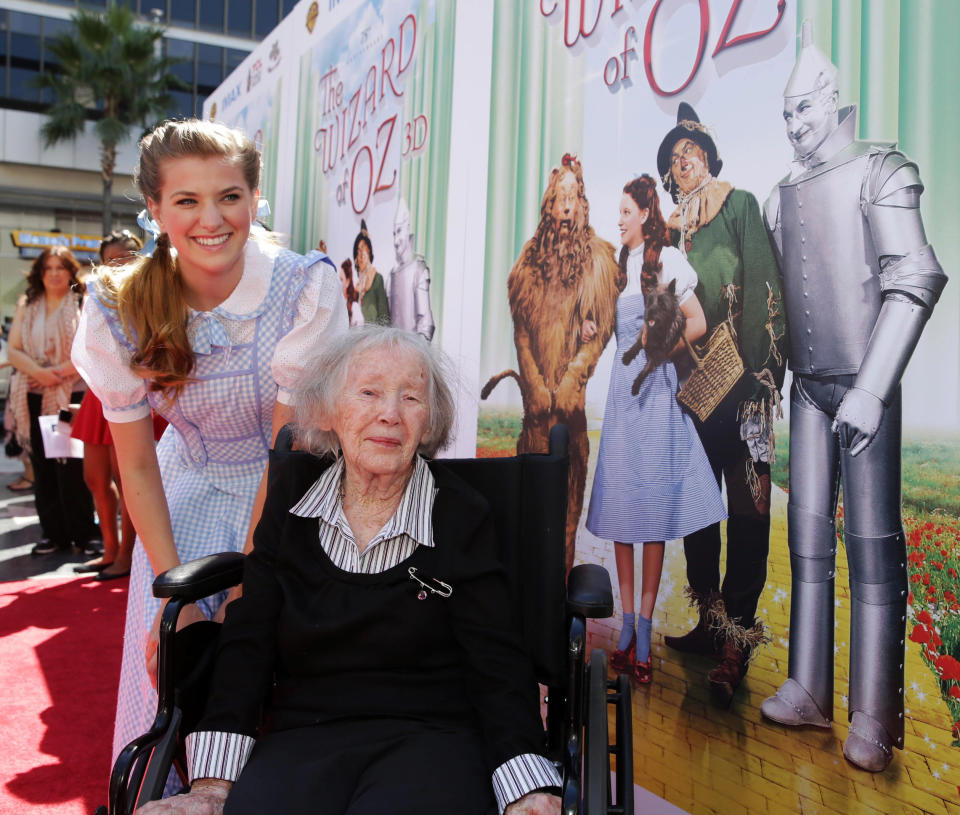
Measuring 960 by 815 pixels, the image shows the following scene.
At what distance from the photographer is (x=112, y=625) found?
389 centimetres

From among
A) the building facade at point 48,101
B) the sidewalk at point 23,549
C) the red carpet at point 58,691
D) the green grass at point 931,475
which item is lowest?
the red carpet at point 58,691

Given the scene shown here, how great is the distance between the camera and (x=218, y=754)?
4.45ft

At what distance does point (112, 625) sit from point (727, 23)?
3.51 m

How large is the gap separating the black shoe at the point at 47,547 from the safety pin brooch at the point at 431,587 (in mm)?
4680

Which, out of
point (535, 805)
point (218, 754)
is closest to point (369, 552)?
point (218, 754)

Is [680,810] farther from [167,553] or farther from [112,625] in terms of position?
[112,625]

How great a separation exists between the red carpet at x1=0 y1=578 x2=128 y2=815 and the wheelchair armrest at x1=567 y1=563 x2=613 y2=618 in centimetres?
160


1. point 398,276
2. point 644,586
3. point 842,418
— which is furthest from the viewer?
point 398,276

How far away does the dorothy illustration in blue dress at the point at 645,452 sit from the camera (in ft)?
6.85

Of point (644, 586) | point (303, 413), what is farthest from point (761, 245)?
point (303, 413)

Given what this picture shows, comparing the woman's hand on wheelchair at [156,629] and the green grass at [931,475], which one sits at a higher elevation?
the green grass at [931,475]

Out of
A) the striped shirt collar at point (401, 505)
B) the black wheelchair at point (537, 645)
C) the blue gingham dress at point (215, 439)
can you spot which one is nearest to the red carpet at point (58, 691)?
the blue gingham dress at point (215, 439)

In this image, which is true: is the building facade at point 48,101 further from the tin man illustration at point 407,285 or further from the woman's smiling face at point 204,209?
the woman's smiling face at point 204,209

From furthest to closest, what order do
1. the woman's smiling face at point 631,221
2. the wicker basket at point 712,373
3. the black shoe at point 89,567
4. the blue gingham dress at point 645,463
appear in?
1. the black shoe at point 89,567
2. the woman's smiling face at point 631,221
3. the blue gingham dress at point 645,463
4. the wicker basket at point 712,373
